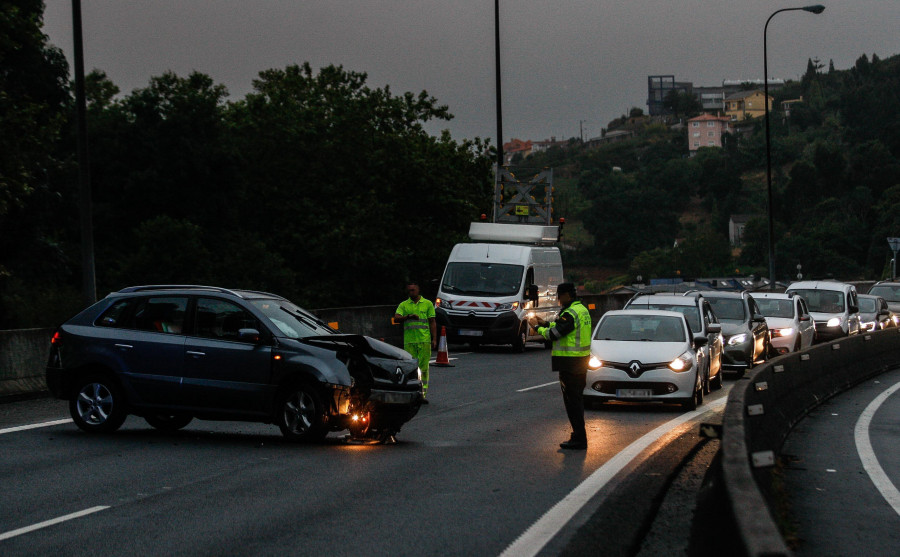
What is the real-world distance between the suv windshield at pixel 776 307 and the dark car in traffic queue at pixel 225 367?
17.1m

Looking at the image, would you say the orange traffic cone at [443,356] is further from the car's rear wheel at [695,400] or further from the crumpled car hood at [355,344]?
the crumpled car hood at [355,344]

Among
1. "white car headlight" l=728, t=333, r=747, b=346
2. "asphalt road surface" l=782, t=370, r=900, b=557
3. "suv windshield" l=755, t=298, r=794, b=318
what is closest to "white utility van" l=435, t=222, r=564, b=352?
"suv windshield" l=755, t=298, r=794, b=318

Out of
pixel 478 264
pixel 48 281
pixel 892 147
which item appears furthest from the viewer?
pixel 892 147

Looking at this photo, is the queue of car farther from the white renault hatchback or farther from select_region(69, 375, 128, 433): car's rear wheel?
select_region(69, 375, 128, 433): car's rear wheel

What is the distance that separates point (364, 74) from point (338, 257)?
34.7 ft

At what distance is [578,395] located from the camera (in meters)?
12.1

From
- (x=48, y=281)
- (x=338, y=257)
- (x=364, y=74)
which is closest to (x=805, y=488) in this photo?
(x=48, y=281)

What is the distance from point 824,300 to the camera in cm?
3409

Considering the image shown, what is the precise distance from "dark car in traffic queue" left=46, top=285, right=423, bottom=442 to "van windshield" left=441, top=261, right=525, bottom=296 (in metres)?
17.2

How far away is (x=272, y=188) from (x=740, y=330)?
100ft

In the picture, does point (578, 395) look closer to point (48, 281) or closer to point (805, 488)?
point (805, 488)

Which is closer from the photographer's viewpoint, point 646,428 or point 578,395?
point 578,395

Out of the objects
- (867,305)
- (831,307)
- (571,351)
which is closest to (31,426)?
(571,351)

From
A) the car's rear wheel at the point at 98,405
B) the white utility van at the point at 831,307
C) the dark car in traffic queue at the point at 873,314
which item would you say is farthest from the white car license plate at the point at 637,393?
the dark car in traffic queue at the point at 873,314
